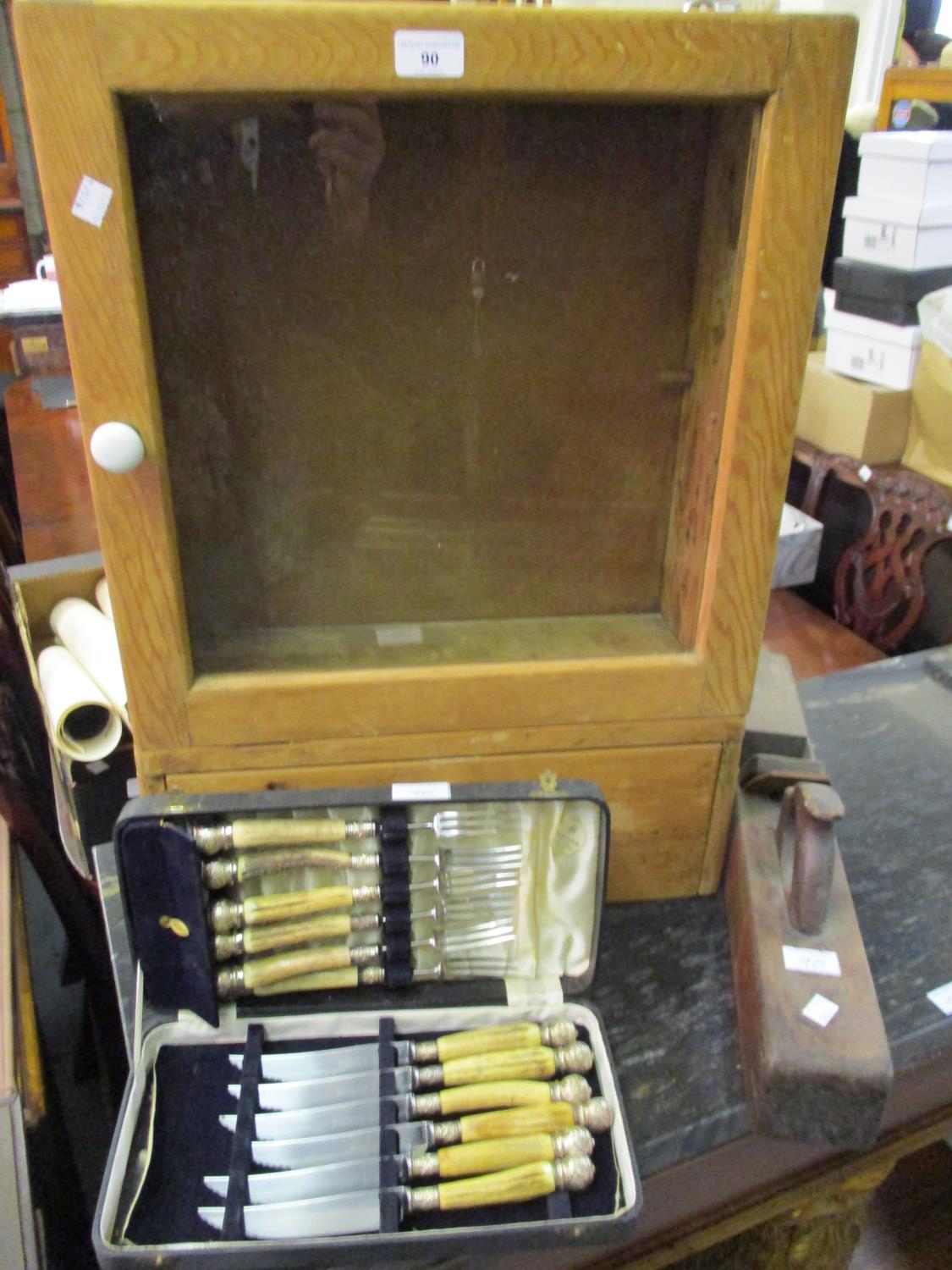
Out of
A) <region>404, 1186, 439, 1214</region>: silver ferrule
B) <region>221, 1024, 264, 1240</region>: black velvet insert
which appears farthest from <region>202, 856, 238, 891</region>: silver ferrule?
<region>404, 1186, 439, 1214</region>: silver ferrule

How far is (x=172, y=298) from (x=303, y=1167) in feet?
1.75

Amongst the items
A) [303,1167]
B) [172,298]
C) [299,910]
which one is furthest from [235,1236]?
[172,298]

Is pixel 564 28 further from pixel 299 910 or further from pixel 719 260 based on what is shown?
pixel 299 910

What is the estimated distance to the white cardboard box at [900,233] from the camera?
185 cm

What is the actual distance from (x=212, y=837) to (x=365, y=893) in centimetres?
11

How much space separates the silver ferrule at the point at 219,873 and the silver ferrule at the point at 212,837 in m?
0.01

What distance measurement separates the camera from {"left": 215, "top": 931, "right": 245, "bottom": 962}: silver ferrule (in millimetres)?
667

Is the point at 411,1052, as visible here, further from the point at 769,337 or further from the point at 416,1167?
the point at 769,337

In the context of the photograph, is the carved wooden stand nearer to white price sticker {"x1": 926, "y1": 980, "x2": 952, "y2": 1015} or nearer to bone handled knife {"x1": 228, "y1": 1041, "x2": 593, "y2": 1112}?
white price sticker {"x1": 926, "y1": 980, "x2": 952, "y2": 1015}

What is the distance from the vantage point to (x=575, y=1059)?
0.66m

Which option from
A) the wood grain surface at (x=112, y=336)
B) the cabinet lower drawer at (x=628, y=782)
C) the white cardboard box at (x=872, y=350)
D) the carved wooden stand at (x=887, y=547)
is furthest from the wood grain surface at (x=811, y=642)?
the wood grain surface at (x=112, y=336)

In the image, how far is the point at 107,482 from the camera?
0.58 metres

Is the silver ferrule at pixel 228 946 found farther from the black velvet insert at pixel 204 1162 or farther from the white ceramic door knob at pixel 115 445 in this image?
the white ceramic door knob at pixel 115 445

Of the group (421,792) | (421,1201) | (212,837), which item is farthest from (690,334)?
(421,1201)
